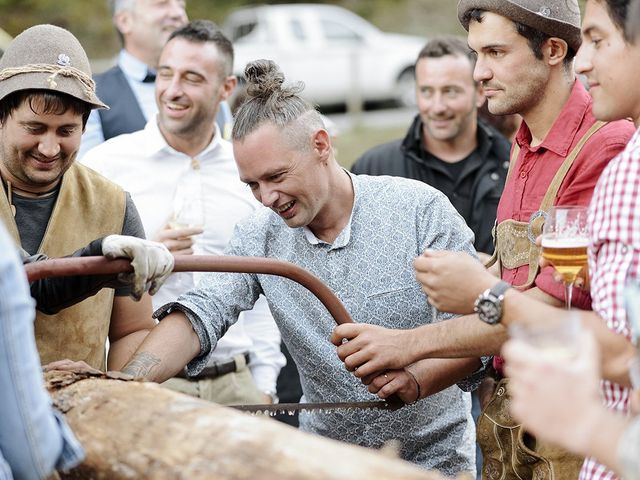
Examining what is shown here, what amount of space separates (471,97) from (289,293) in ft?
9.44

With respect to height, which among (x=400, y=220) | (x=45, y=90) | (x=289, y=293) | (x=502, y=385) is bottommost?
(x=502, y=385)

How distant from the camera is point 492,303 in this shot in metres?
2.94

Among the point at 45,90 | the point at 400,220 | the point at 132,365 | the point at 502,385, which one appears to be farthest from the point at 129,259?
the point at 502,385

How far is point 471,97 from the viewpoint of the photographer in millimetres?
6406

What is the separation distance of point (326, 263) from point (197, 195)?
5.21 feet

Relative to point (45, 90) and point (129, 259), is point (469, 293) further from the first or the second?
point (45, 90)

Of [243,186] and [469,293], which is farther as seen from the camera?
[243,186]

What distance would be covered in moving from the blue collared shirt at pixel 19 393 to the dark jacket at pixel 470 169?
390 centimetres

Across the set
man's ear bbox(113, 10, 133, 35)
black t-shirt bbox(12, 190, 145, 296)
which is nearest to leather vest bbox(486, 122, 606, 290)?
black t-shirt bbox(12, 190, 145, 296)

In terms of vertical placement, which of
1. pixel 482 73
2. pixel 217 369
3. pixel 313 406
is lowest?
pixel 217 369

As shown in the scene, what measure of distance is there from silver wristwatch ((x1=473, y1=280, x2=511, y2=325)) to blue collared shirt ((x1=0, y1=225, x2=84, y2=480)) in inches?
50.6

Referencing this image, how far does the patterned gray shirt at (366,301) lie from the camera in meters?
→ 3.94

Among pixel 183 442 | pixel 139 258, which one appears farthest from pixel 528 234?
pixel 183 442

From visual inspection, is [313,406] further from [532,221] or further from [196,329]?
[532,221]
